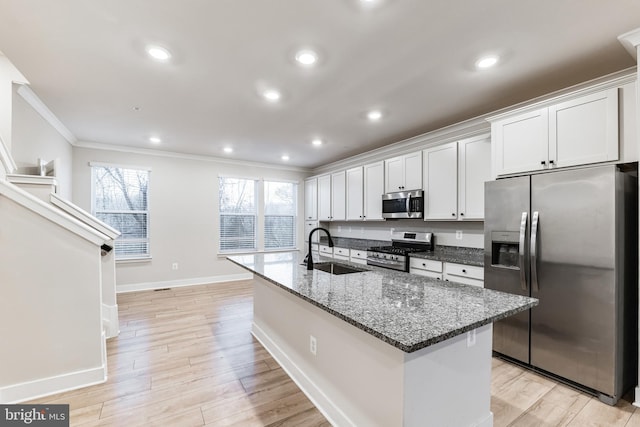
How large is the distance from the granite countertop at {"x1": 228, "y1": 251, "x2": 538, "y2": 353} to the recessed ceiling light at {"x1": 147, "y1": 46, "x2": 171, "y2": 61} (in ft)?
6.16

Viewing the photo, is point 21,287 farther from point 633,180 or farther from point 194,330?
point 633,180

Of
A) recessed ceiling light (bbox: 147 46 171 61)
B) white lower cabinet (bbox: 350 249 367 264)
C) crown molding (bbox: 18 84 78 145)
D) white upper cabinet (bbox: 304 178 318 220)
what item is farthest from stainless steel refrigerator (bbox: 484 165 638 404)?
crown molding (bbox: 18 84 78 145)

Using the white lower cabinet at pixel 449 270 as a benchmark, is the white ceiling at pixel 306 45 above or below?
above

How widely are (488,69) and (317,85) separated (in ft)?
4.84

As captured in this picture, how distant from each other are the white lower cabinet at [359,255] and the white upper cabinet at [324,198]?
1279 millimetres

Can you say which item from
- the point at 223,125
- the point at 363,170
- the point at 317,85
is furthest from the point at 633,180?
the point at 223,125

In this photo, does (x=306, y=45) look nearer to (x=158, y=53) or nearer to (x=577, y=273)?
(x=158, y=53)

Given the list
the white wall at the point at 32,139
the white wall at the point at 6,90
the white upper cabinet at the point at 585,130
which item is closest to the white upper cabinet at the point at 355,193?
the white upper cabinet at the point at 585,130

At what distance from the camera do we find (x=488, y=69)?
7.75 feet

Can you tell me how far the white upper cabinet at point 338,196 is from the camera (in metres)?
5.52

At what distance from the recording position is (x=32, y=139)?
315 centimetres

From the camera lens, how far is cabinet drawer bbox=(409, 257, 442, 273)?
3404 mm

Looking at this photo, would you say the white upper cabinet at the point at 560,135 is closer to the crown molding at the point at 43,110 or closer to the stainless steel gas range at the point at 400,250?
the stainless steel gas range at the point at 400,250

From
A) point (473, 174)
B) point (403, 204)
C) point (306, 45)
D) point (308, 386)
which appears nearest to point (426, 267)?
point (403, 204)
